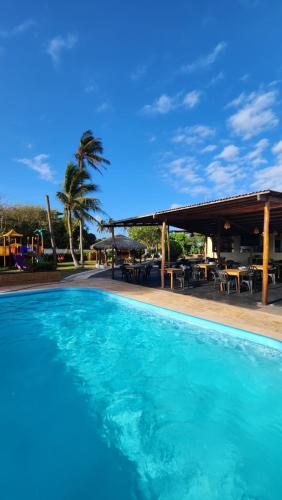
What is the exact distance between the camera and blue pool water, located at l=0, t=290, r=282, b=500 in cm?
272

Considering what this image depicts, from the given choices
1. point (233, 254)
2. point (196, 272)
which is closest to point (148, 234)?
point (233, 254)

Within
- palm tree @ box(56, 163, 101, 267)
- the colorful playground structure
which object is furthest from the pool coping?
palm tree @ box(56, 163, 101, 267)

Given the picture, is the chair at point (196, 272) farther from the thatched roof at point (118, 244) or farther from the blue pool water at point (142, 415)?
the thatched roof at point (118, 244)

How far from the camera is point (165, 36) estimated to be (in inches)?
Answer: 457

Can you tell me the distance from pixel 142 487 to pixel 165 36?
49.4ft

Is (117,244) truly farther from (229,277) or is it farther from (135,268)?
(229,277)

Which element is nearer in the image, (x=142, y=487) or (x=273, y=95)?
(x=142, y=487)

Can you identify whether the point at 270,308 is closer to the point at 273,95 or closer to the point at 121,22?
the point at 121,22

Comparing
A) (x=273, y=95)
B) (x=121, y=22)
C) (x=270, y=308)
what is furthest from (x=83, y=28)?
(x=270, y=308)

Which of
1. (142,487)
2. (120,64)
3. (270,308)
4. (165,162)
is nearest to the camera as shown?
(142,487)

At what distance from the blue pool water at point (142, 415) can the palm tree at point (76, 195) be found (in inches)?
550

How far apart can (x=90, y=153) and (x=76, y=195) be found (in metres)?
5.04

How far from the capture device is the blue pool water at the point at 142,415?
2.72 meters

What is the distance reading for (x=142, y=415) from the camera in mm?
3729
